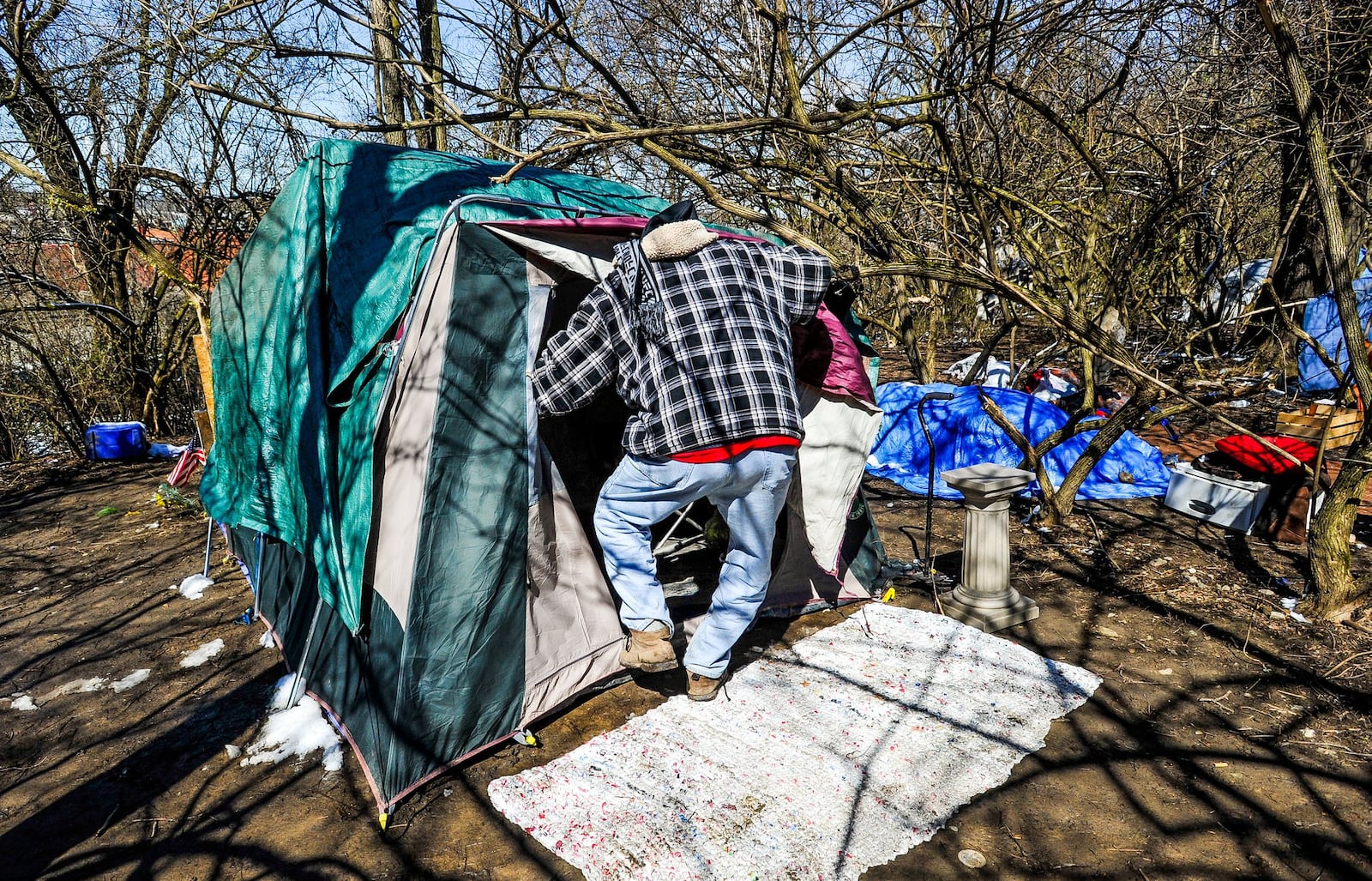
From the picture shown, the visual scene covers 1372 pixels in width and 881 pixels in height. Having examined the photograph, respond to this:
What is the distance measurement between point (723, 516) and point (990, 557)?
1.47m

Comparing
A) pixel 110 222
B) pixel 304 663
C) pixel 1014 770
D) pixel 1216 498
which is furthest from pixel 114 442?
pixel 1216 498

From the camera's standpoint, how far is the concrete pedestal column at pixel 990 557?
12.3 ft

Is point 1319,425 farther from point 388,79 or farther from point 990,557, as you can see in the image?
point 388,79

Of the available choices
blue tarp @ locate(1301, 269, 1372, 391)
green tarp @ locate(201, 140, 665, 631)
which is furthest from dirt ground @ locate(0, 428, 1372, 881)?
blue tarp @ locate(1301, 269, 1372, 391)

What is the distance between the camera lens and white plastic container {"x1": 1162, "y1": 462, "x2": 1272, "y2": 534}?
15.9 ft

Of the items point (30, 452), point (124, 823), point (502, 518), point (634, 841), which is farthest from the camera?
point (30, 452)

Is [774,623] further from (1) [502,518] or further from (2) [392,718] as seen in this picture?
(2) [392,718]

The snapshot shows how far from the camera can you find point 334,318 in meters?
3.01

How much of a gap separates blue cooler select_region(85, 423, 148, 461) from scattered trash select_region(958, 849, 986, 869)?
8.36m

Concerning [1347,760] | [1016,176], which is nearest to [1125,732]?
[1347,760]

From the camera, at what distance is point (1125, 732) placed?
9.66 feet

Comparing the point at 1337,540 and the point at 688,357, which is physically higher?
the point at 688,357

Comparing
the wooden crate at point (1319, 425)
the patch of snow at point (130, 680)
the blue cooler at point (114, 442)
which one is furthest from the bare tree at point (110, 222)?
the wooden crate at point (1319, 425)

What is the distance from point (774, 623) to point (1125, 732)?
1.48m
